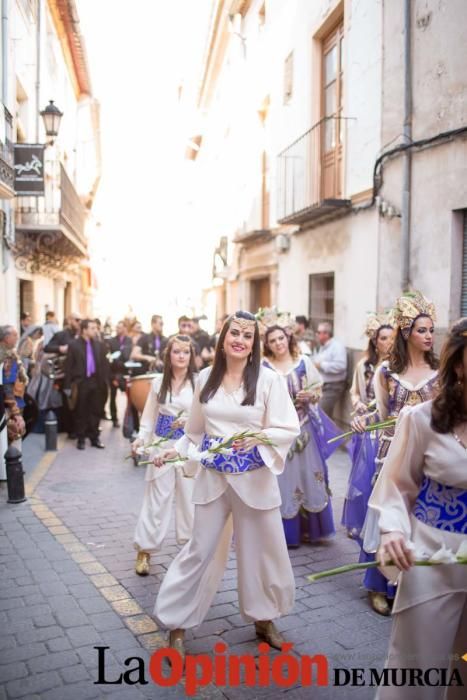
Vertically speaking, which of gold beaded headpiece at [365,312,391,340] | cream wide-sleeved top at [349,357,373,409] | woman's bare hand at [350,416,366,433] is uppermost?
gold beaded headpiece at [365,312,391,340]

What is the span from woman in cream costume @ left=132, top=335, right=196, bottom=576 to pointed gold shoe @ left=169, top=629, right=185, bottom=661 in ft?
4.29

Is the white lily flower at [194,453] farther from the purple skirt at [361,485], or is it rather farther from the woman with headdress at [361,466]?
the purple skirt at [361,485]

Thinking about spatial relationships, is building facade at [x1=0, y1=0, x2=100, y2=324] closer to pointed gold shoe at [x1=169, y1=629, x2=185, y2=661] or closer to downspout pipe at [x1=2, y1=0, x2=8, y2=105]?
downspout pipe at [x1=2, y1=0, x2=8, y2=105]

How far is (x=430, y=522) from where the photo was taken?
257 cm

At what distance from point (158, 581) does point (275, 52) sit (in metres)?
13.0

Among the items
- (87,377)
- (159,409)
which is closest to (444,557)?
(159,409)

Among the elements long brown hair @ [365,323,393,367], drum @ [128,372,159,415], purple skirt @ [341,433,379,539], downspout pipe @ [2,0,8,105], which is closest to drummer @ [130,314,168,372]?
drum @ [128,372,159,415]

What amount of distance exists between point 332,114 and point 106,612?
9.88m

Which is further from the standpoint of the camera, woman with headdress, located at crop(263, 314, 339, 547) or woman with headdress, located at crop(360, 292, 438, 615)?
woman with headdress, located at crop(263, 314, 339, 547)

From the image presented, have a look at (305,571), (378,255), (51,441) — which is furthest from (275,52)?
(305,571)

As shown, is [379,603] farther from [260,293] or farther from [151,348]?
[260,293]

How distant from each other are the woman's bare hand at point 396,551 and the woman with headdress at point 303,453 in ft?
11.2

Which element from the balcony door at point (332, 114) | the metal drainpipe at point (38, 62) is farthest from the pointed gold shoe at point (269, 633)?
the metal drainpipe at point (38, 62)

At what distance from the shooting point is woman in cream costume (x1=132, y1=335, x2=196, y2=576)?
5.18 metres
